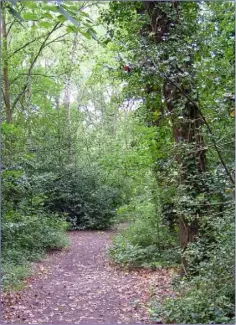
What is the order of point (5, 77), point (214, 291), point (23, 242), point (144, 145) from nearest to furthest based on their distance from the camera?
point (214, 291)
point (144, 145)
point (23, 242)
point (5, 77)

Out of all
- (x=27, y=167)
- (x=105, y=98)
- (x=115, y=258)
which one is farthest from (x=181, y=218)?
(x=105, y=98)

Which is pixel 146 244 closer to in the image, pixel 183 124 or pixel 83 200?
pixel 183 124

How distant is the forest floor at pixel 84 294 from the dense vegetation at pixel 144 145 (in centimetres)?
18

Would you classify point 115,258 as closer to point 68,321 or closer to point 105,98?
point 68,321

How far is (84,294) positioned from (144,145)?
5.74ft

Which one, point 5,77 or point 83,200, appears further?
point 83,200

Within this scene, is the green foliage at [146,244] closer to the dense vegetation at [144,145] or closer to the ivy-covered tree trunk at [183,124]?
the dense vegetation at [144,145]

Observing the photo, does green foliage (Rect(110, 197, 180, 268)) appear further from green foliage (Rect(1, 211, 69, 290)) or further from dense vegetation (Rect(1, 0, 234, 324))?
green foliage (Rect(1, 211, 69, 290))

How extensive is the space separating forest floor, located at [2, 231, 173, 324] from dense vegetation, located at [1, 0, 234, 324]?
0.59ft

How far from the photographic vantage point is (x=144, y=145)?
400 centimetres

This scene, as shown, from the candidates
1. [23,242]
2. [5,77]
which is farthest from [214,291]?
[5,77]

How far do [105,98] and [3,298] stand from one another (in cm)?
813

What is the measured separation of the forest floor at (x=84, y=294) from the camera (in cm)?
234

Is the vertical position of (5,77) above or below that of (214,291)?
above
